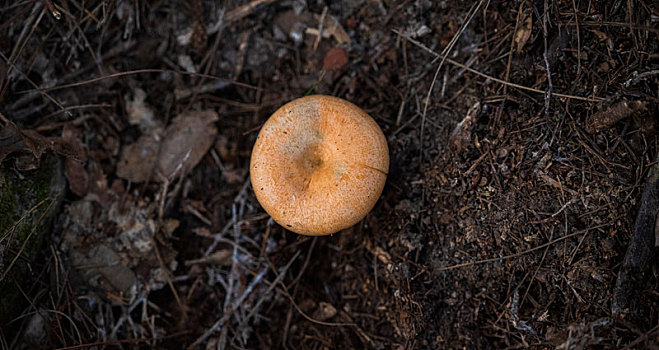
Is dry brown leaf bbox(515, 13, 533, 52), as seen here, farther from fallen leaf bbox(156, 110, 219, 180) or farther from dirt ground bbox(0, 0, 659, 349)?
fallen leaf bbox(156, 110, 219, 180)

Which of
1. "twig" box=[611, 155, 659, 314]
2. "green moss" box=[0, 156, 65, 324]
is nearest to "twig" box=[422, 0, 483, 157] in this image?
"twig" box=[611, 155, 659, 314]

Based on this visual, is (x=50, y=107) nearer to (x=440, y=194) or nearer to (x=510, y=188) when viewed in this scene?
(x=440, y=194)

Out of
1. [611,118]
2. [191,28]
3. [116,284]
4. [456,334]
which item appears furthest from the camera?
[191,28]

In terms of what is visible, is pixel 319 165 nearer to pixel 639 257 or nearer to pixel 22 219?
pixel 639 257

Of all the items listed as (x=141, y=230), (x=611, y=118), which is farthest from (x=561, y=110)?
(x=141, y=230)

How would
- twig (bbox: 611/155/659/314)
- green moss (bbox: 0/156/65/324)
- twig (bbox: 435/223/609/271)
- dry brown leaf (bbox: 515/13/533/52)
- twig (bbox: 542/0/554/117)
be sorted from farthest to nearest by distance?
green moss (bbox: 0/156/65/324), dry brown leaf (bbox: 515/13/533/52), twig (bbox: 542/0/554/117), twig (bbox: 435/223/609/271), twig (bbox: 611/155/659/314)

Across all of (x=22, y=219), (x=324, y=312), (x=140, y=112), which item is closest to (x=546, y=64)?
(x=324, y=312)

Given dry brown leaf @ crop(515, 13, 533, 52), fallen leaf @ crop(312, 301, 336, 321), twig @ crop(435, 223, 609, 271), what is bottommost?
fallen leaf @ crop(312, 301, 336, 321)
